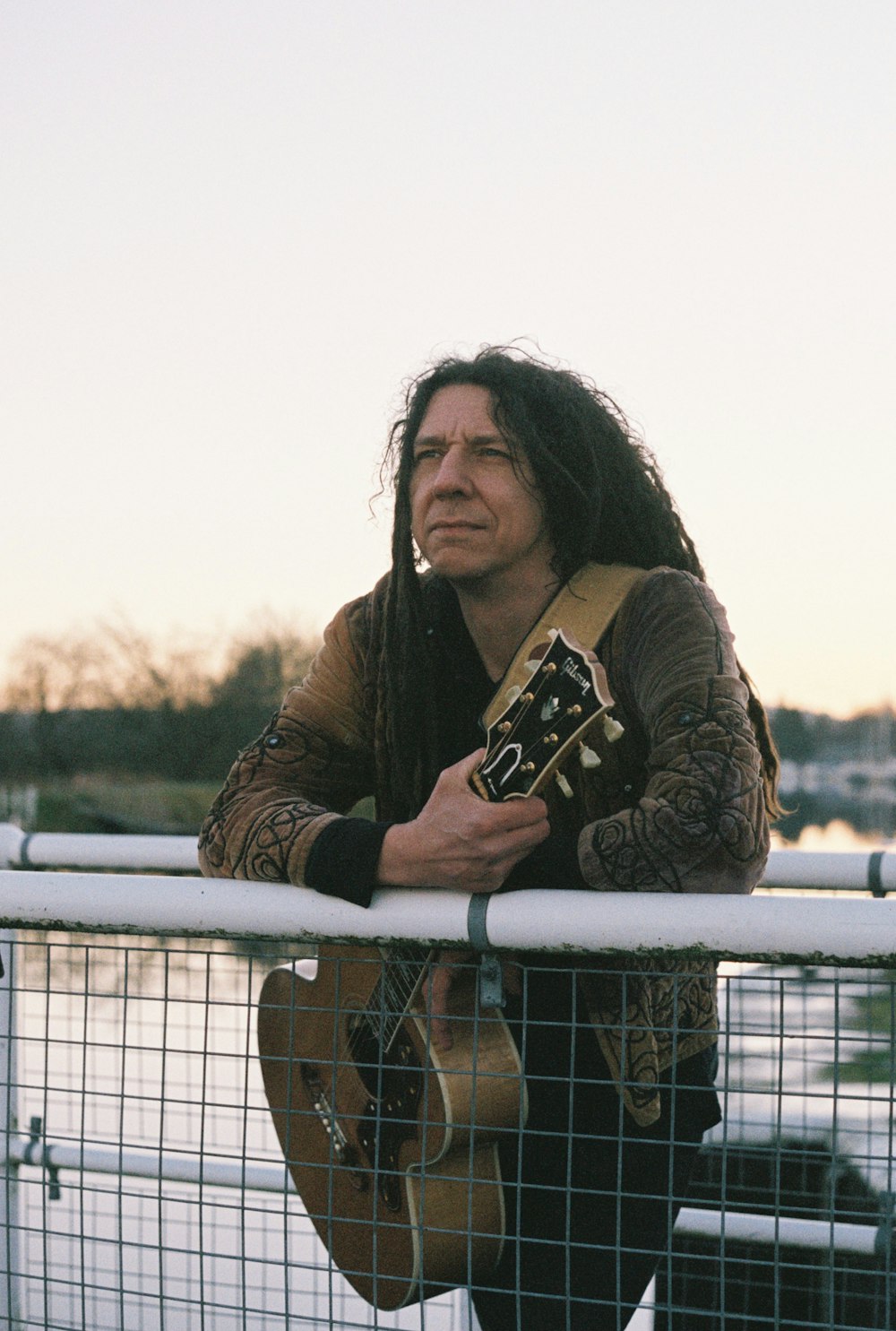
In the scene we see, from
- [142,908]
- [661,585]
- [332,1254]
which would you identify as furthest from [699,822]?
[332,1254]

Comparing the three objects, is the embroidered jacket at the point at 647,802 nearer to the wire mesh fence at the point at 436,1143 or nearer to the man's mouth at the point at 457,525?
the wire mesh fence at the point at 436,1143

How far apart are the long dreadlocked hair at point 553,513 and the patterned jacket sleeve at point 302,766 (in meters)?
0.08

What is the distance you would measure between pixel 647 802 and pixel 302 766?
728 mm

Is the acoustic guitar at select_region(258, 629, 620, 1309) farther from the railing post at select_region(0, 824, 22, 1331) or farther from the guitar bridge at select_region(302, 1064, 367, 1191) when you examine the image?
the railing post at select_region(0, 824, 22, 1331)

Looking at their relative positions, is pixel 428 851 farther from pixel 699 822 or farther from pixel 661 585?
pixel 661 585

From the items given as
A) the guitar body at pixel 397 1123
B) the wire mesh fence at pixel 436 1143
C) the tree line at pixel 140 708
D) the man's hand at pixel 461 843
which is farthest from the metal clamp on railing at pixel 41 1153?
the tree line at pixel 140 708

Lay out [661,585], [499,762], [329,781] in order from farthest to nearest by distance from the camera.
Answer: [329,781] → [661,585] → [499,762]

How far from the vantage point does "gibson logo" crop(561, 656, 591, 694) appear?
174 centimetres

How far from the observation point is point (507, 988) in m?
→ 2.04

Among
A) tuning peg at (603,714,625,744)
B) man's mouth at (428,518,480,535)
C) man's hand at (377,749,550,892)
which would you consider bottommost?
man's hand at (377,749,550,892)

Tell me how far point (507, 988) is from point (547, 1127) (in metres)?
0.24

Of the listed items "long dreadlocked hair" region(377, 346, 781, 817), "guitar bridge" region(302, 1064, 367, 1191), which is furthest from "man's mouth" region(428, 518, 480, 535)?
"guitar bridge" region(302, 1064, 367, 1191)

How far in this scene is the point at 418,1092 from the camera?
1.91m

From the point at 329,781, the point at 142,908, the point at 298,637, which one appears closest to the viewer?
the point at 142,908
